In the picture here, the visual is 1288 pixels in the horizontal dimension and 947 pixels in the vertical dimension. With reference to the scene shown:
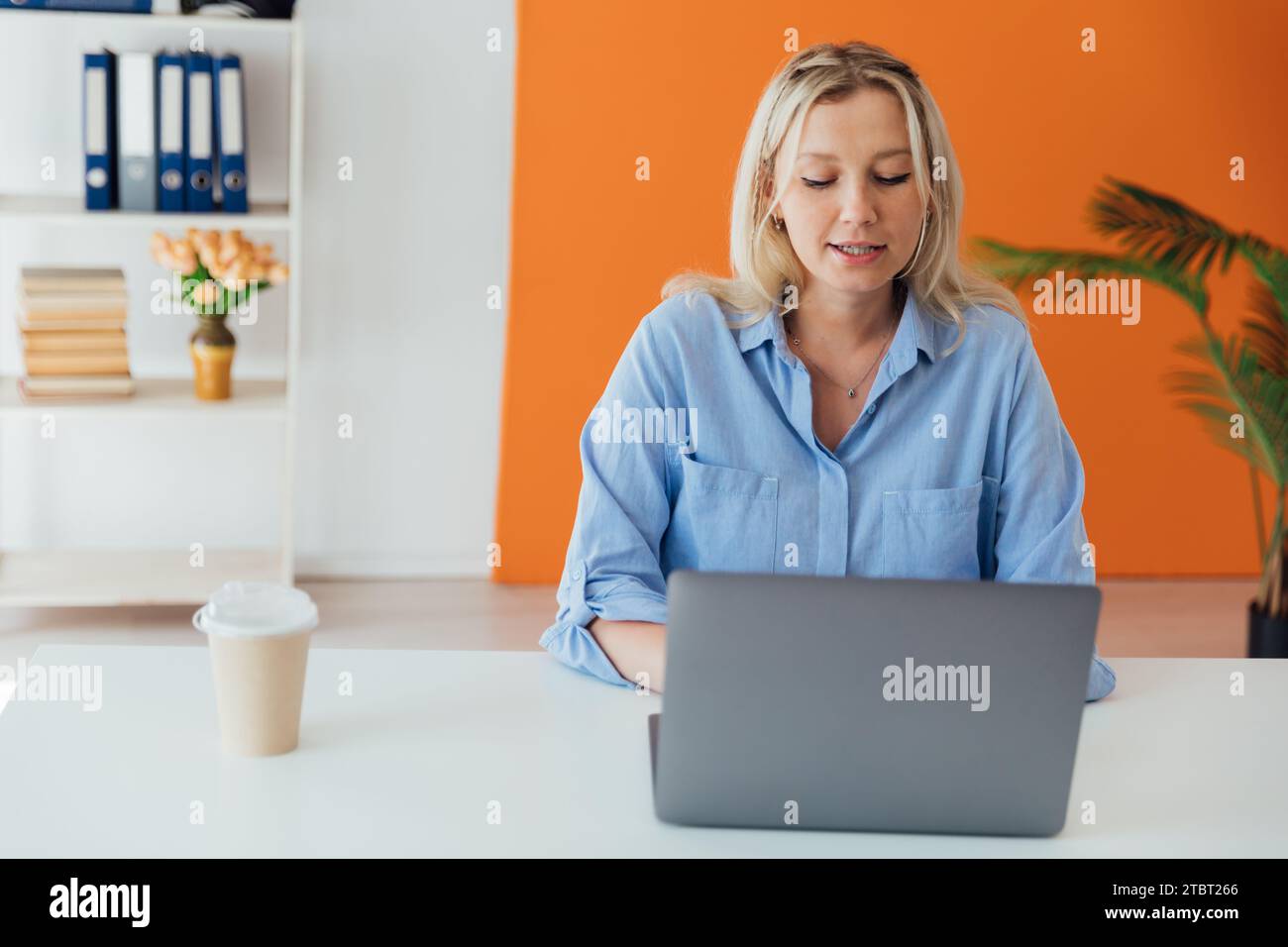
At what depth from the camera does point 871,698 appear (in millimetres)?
1123

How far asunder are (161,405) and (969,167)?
2.20m

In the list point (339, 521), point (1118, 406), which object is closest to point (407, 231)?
point (339, 521)

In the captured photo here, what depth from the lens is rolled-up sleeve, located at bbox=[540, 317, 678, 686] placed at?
1.60 metres

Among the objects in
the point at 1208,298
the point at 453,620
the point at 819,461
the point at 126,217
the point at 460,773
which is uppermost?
the point at 126,217

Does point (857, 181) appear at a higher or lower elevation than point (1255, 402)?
higher

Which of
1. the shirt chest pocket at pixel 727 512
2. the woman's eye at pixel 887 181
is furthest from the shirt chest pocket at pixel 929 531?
the woman's eye at pixel 887 181

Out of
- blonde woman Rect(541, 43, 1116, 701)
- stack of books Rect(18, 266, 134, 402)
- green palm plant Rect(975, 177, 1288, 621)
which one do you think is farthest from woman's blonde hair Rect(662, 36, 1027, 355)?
stack of books Rect(18, 266, 134, 402)

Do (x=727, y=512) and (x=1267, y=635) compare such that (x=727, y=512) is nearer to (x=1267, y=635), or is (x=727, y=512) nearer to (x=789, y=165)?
(x=789, y=165)

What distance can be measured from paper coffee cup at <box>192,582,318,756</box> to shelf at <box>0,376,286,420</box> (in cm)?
219

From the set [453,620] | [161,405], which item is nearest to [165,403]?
[161,405]

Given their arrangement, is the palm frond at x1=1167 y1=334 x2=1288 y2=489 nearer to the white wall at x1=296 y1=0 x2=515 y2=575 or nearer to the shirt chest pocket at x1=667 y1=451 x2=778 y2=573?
the white wall at x1=296 y1=0 x2=515 y2=575
